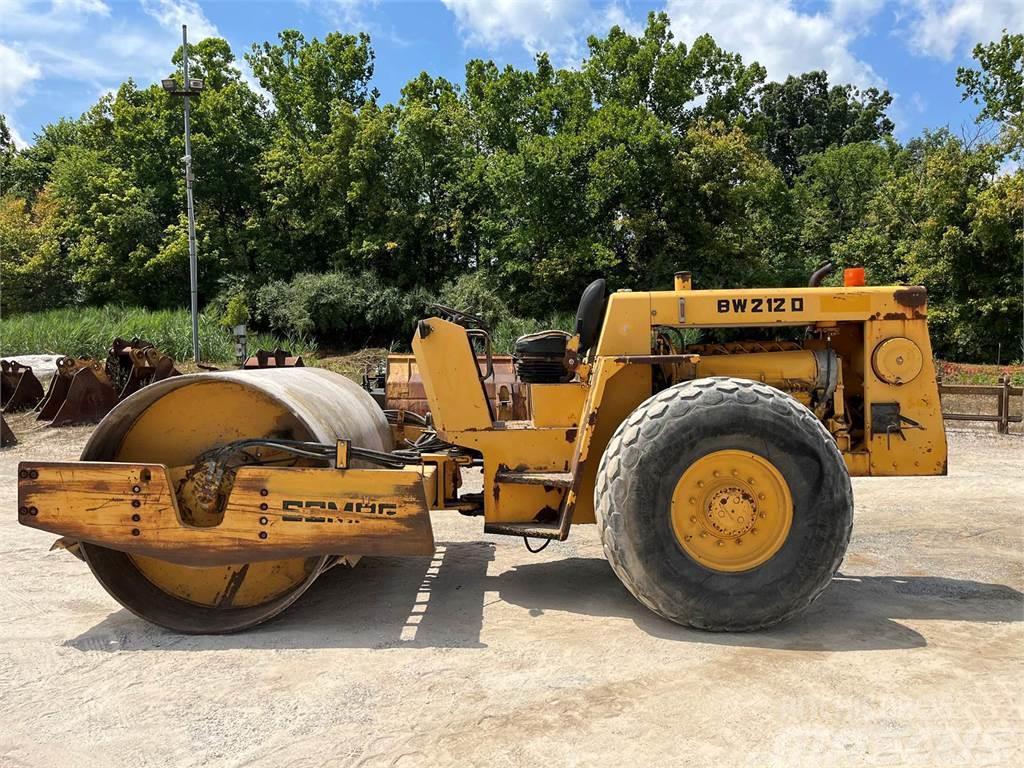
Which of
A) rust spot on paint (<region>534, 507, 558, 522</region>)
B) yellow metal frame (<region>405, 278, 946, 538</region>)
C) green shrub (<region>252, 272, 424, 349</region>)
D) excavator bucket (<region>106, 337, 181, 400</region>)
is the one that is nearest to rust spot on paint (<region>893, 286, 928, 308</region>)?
yellow metal frame (<region>405, 278, 946, 538</region>)

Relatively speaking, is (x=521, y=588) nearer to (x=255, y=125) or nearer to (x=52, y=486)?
(x=52, y=486)

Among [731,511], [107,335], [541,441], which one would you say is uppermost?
[107,335]

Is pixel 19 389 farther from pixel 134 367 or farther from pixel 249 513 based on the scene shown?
pixel 249 513

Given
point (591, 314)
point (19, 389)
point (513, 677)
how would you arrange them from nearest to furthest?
point (513, 677) → point (591, 314) → point (19, 389)

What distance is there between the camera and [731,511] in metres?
4.38

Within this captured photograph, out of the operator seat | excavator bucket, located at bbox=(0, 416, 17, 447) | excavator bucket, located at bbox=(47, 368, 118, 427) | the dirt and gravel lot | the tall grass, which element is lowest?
the dirt and gravel lot

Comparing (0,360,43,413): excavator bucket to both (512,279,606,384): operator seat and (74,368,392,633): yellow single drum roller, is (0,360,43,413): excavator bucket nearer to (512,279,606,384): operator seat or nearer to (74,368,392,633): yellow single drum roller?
(74,368,392,633): yellow single drum roller

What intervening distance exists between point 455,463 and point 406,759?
240cm

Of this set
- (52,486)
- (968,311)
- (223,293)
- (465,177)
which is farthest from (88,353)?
(968,311)

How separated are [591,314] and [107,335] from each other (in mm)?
17849

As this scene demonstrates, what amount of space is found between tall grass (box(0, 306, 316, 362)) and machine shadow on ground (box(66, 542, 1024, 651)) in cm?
1606

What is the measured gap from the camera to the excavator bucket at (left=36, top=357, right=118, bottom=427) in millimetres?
13211

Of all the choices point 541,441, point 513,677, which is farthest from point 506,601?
point 513,677

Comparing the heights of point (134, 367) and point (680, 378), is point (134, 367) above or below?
above
